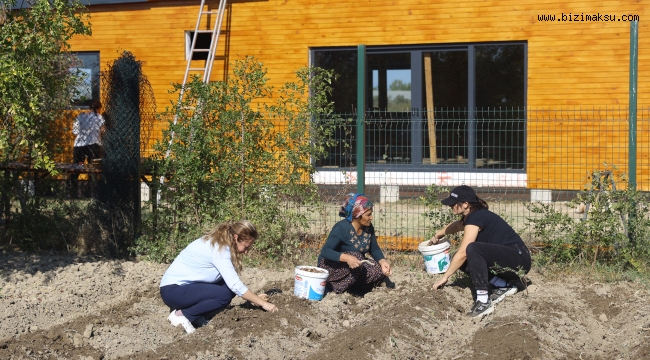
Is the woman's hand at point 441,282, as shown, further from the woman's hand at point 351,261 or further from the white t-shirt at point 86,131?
the white t-shirt at point 86,131

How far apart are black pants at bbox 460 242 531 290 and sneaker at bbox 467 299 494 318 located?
0.49 ft

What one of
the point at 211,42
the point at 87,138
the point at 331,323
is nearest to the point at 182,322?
the point at 331,323

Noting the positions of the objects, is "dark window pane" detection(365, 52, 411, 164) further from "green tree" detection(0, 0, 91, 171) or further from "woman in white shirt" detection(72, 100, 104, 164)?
"green tree" detection(0, 0, 91, 171)

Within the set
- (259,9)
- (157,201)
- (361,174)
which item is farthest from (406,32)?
(157,201)

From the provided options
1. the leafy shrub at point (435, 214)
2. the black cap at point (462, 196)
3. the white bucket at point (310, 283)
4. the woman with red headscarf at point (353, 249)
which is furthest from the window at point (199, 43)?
the black cap at point (462, 196)

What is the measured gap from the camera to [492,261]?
7.42 meters

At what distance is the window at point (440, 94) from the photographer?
503 inches

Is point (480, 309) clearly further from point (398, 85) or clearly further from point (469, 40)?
point (398, 85)

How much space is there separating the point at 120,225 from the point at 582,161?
760 centimetres

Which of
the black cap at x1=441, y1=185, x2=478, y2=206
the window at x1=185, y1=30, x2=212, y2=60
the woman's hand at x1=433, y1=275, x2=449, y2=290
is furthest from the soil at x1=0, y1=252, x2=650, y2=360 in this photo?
the window at x1=185, y1=30, x2=212, y2=60

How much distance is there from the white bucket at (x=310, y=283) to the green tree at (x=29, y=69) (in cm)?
294

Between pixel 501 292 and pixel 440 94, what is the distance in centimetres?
745

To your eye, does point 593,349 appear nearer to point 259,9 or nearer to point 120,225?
point 120,225

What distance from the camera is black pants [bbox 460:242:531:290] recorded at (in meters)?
7.32
